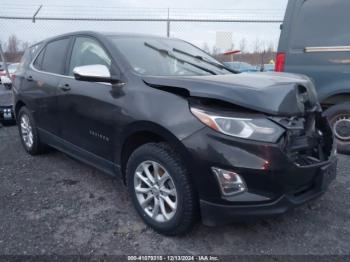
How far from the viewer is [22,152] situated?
14.9 ft

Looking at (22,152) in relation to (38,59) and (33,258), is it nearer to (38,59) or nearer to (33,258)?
(38,59)

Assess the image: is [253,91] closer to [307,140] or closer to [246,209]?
[307,140]

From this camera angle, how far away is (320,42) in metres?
4.18

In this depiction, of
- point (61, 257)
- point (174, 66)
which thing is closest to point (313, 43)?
point (174, 66)

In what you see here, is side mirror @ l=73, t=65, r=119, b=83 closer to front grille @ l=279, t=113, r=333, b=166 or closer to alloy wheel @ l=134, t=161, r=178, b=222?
alloy wheel @ l=134, t=161, r=178, b=222

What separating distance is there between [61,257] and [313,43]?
3990 mm

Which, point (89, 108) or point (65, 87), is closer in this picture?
point (89, 108)

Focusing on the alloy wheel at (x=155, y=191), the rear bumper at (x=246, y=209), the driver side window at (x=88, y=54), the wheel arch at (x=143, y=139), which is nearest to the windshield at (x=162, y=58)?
the driver side window at (x=88, y=54)

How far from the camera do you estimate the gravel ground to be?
2291 millimetres

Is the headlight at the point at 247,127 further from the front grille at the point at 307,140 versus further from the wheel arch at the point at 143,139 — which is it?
the wheel arch at the point at 143,139

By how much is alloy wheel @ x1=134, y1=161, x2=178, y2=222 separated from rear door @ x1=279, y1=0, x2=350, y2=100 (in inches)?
115

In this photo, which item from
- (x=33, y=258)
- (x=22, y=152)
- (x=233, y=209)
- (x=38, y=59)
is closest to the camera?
(x=233, y=209)

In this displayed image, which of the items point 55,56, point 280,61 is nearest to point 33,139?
point 55,56

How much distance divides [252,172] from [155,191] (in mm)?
851
